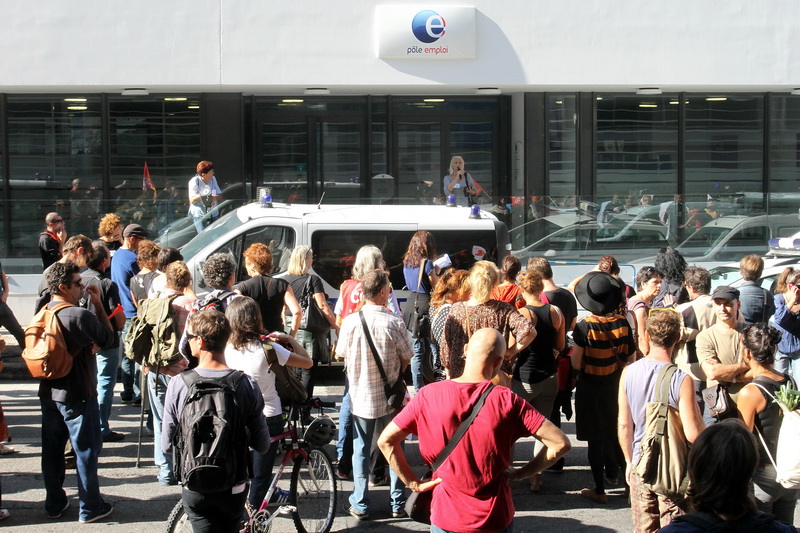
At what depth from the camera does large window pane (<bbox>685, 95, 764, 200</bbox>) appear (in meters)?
19.5

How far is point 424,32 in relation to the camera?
16859 mm

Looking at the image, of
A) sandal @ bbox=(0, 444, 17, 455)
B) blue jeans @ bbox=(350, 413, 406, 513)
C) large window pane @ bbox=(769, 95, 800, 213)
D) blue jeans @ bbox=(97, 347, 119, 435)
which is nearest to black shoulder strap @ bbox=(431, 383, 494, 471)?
blue jeans @ bbox=(350, 413, 406, 513)

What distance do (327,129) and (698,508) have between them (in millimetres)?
16193

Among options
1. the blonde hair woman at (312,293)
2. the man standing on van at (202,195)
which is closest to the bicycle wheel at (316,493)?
the blonde hair woman at (312,293)

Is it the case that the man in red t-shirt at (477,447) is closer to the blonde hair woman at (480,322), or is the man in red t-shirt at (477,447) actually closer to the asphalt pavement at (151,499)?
the blonde hair woman at (480,322)

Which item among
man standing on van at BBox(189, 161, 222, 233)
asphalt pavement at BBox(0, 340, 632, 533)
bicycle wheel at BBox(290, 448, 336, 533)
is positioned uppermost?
man standing on van at BBox(189, 161, 222, 233)

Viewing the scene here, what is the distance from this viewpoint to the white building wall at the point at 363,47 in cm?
1648

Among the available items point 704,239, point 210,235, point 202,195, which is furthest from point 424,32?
point 210,235

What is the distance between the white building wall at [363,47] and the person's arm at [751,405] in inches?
501

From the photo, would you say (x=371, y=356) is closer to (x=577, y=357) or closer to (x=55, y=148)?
(x=577, y=357)

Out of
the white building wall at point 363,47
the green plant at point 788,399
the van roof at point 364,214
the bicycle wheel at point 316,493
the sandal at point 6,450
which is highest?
the white building wall at point 363,47

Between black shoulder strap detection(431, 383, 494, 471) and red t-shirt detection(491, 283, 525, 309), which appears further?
red t-shirt detection(491, 283, 525, 309)

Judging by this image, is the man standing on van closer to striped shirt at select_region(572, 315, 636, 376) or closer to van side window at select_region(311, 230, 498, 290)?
van side window at select_region(311, 230, 498, 290)

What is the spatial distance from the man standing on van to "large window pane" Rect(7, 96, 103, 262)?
3460 mm
